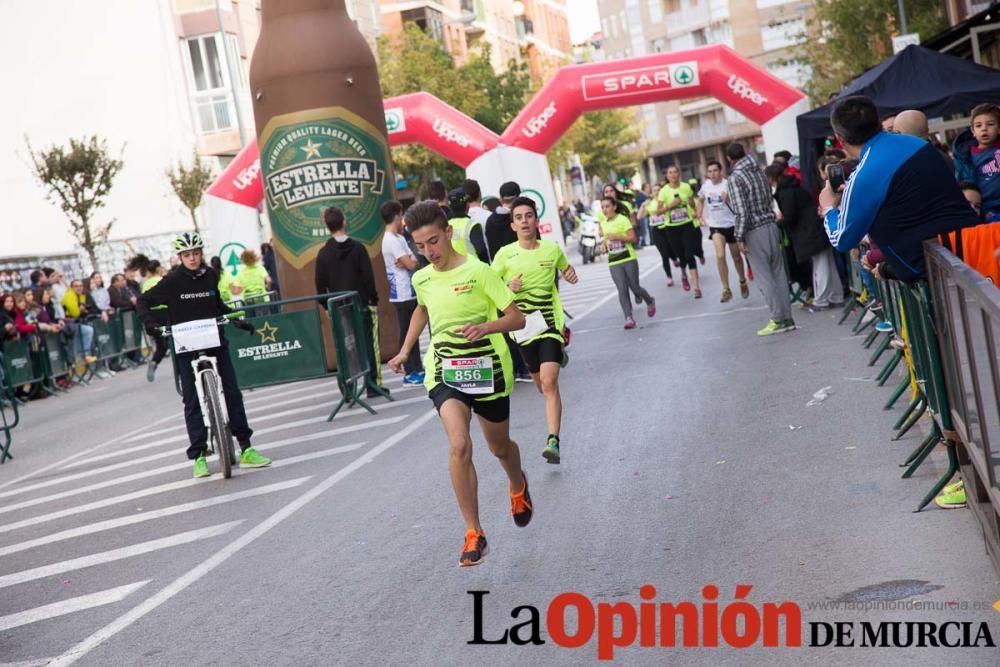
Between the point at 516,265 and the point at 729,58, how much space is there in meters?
19.9

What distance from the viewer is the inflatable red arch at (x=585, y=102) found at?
29.5 meters

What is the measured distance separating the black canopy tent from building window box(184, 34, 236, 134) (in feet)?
112

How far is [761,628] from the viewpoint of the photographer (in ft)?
18.9

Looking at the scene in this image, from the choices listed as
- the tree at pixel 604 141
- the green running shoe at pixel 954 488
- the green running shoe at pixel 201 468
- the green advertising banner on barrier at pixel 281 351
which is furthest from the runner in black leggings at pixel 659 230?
the tree at pixel 604 141

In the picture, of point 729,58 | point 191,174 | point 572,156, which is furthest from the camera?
point 572,156

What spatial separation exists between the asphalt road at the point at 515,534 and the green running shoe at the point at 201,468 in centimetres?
9

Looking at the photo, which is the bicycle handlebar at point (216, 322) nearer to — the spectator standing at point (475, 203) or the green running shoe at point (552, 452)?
the green running shoe at point (552, 452)

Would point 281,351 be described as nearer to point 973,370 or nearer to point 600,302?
point 973,370

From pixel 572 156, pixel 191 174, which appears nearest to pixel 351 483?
pixel 191 174

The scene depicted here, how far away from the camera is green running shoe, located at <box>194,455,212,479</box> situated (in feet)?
40.3

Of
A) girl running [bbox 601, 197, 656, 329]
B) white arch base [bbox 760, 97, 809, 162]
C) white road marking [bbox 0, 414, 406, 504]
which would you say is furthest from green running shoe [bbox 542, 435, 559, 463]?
white arch base [bbox 760, 97, 809, 162]

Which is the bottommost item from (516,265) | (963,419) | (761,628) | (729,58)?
(761,628)

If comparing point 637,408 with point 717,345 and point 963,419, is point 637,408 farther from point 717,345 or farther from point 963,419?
point 963,419

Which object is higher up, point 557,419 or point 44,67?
point 44,67
